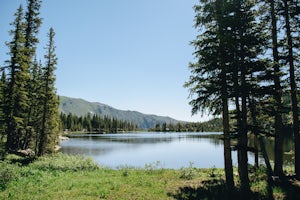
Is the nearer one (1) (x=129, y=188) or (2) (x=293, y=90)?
(1) (x=129, y=188)

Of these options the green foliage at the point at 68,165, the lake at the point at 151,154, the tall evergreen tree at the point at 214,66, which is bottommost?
the lake at the point at 151,154

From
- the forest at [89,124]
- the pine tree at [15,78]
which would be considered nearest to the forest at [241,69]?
the pine tree at [15,78]

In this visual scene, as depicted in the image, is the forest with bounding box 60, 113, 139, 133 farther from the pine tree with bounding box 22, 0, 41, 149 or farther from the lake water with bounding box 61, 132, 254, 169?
the pine tree with bounding box 22, 0, 41, 149

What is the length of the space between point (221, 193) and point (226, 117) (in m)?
4.03

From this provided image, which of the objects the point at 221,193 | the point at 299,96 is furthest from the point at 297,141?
the point at 221,193

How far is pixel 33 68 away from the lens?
3578cm

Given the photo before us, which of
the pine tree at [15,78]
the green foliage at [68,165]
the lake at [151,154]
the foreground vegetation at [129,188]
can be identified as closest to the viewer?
the foreground vegetation at [129,188]

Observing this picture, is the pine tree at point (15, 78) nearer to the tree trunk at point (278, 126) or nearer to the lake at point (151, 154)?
the lake at point (151, 154)

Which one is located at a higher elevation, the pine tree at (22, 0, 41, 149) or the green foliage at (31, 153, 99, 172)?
the pine tree at (22, 0, 41, 149)

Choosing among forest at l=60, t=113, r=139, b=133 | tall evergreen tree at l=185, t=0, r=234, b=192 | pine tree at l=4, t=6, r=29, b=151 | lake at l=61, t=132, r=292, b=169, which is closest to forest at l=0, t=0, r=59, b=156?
pine tree at l=4, t=6, r=29, b=151

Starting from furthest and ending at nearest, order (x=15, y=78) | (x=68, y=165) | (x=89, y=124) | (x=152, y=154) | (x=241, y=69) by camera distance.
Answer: (x=89, y=124) < (x=152, y=154) < (x=15, y=78) < (x=68, y=165) < (x=241, y=69)

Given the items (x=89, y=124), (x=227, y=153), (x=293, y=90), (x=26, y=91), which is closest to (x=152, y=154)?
(x=26, y=91)

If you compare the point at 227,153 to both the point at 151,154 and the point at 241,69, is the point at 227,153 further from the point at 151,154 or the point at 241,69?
the point at 151,154

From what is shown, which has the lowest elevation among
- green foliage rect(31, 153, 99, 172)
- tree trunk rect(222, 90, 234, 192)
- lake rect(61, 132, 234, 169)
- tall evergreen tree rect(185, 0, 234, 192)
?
lake rect(61, 132, 234, 169)
